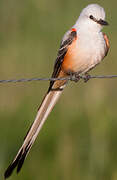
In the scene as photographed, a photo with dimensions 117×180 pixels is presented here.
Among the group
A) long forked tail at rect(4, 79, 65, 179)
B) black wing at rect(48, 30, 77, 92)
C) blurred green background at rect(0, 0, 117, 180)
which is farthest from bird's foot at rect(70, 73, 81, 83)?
blurred green background at rect(0, 0, 117, 180)

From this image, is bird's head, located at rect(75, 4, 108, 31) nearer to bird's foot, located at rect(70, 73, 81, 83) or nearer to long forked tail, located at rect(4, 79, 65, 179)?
bird's foot, located at rect(70, 73, 81, 83)

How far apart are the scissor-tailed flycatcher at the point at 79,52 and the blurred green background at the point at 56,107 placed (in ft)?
1.54

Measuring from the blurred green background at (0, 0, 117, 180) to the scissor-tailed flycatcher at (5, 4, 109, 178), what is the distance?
47 cm

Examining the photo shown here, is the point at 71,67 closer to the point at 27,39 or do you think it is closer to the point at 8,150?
the point at 8,150

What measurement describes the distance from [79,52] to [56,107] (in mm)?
1333

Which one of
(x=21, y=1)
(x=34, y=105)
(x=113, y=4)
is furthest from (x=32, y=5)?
(x=34, y=105)

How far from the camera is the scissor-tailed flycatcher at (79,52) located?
18.5 ft

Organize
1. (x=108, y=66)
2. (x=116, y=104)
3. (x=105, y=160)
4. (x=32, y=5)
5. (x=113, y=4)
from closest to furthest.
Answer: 1. (x=105, y=160)
2. (x=116, y=104)
3. (x=108, y=66)
4. (x=32, y=5)
5. (x=113, y=4)

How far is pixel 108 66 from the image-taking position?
8008 millimetres

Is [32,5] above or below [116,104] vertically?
above

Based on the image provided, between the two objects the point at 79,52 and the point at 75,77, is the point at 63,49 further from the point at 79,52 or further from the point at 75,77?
the point at 75,77

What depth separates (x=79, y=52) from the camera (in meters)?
5.71

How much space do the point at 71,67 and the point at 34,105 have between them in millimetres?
1238

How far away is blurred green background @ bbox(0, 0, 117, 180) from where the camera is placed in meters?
5.84
